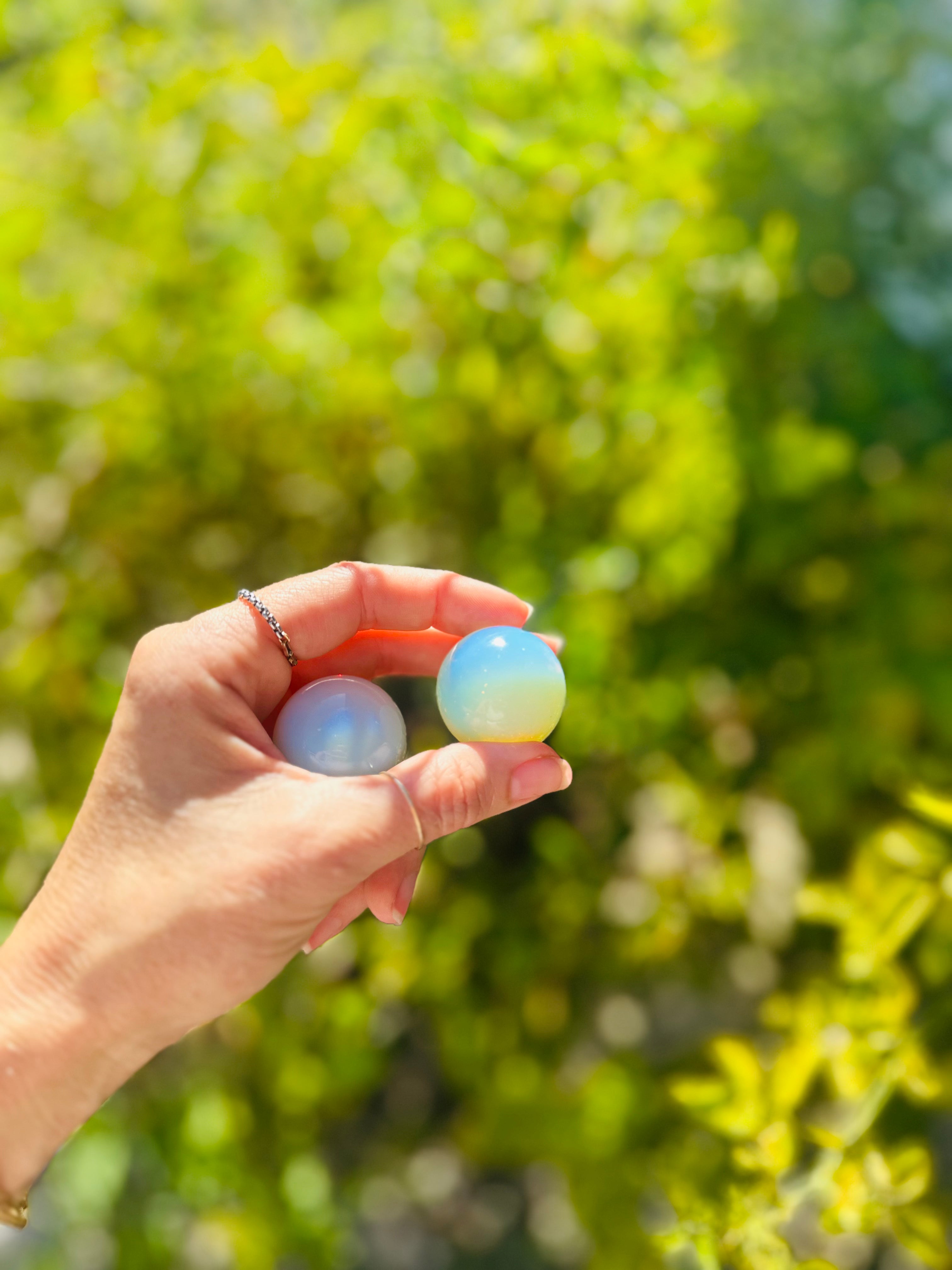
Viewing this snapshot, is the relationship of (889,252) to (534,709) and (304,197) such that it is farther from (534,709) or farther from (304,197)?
(534,709)

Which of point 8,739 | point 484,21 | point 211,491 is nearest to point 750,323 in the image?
point 484,21

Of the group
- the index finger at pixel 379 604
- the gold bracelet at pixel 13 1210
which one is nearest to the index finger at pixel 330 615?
the index finger at pixel 379 604

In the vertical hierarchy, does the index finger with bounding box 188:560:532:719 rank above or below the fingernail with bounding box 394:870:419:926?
above

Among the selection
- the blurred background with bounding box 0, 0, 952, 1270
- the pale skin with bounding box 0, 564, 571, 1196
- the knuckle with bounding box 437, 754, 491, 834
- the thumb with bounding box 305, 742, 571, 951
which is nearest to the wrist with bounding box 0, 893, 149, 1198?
the pale skin with bounding box 0, 564, 571, 1196

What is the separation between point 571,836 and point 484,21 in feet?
4.78

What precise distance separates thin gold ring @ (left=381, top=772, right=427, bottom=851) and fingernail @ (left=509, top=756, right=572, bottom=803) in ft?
0.36

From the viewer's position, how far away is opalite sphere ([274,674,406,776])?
105 cm

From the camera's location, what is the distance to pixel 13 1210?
3.65 ft

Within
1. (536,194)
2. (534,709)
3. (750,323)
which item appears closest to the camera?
(534,709)

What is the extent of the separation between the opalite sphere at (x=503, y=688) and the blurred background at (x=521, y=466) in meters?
0.38

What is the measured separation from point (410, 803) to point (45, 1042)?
1.61 ft

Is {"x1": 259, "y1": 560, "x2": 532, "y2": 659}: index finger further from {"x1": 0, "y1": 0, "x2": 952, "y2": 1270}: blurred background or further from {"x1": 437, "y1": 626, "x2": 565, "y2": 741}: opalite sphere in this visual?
{"x1": 0, "y1": 0, "x2": 952, "y2": 1270}: blurred background

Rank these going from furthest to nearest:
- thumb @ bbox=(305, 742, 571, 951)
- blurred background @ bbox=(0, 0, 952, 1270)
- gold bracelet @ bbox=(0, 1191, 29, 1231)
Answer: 1. blurred background @ bbox=(0, 0, 952, 1270)
2. gold bracelet @ bbox=(0, 1191, 29, 1231)
3. thumb @ bbox=(305, 742, 571, 951)

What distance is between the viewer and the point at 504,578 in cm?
156
